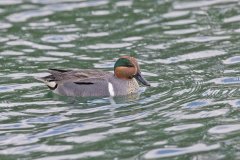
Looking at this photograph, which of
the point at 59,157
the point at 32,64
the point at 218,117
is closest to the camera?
the point at 59,157

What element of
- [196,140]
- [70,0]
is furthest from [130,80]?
[70,0]

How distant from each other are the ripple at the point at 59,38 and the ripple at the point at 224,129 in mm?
5935

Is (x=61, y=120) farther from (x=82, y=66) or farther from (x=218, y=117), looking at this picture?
(x=82, y=66)

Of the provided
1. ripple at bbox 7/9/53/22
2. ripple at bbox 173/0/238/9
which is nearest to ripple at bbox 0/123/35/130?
ripple at bbox 7/9/53/22

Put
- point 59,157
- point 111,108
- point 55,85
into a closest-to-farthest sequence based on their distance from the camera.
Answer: point 59,157, point 111,108, point 55,85

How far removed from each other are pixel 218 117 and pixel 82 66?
4.02 meters

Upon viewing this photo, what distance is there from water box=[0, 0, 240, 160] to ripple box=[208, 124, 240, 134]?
0.01m

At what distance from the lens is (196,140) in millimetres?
11766

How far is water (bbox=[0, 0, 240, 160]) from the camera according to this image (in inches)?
462

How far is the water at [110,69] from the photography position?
11742mm

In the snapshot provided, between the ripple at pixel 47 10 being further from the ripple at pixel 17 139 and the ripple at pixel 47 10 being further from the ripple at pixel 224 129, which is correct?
the ripple at pixel 224 129

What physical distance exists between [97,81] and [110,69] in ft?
4.56

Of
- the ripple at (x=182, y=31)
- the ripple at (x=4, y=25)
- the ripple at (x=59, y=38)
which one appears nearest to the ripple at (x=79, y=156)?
the ripple at (x=59, y=38)

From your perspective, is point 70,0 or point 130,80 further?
point 70,0
